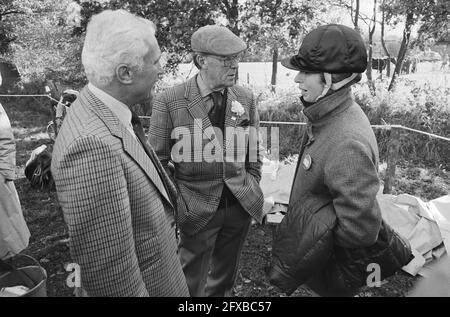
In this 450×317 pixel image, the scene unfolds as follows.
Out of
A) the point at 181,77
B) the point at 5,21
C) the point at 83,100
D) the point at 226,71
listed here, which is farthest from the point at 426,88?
the point at 5,21

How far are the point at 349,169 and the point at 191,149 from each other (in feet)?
3.77

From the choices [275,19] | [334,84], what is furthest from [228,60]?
[275,19]

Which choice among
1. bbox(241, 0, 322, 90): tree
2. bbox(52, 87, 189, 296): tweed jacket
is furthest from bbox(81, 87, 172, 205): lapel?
bbox(241, 0, 322, 90): tree

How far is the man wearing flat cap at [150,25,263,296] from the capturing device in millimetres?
2461

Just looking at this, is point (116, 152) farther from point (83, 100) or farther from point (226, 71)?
point (226, 71)

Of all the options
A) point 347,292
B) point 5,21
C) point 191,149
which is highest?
point 5,21

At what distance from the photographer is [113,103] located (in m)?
1.49

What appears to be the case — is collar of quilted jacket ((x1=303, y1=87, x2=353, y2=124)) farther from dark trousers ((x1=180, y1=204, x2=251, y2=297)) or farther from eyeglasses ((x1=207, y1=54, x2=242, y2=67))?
dark trousers ((x1=180, y1=204, x2=251, y2=297))

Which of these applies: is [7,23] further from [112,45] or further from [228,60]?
[112,45]

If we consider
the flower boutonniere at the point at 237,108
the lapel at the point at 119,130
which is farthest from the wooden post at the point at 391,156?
the lapel at the point at 119,130

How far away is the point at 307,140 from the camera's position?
2.14m

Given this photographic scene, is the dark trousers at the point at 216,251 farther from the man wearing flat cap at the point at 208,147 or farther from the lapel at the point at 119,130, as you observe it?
the lapel at the point at 119,130

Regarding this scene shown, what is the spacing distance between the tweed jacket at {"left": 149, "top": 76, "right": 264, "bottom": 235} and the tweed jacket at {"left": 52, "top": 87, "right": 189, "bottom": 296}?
98cm

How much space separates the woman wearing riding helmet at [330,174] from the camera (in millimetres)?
1721
